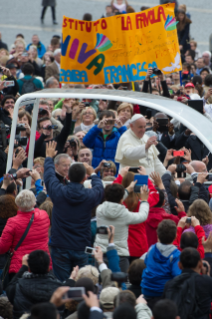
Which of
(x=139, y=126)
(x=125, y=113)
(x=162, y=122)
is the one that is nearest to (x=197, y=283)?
(x=139, y=126)

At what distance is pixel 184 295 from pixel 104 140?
402 cm

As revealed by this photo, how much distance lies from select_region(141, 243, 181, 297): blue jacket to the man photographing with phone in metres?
3.30

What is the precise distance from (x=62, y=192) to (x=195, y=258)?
5.28 feet

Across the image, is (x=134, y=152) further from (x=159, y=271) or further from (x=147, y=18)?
(x=147, y=18)

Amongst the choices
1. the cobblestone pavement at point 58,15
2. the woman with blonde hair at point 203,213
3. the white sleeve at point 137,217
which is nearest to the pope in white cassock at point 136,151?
the white sleeve at point 137,217

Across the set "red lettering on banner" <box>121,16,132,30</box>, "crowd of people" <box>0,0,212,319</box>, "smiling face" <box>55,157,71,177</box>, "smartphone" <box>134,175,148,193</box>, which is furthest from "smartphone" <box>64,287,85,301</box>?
"red lettering on banner" <box>121,16,132,30</box>

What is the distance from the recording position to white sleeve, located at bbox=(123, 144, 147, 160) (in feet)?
20.8

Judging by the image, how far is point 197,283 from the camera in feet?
13.6

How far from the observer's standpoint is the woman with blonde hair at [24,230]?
524cm

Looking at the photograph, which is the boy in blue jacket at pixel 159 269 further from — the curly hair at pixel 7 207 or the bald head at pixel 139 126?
the bald head at pixel 139 126

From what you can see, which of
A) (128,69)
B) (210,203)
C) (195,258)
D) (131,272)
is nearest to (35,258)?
(131,272)

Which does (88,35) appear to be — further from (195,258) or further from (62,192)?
(195,258)

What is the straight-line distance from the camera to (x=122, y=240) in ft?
17.5

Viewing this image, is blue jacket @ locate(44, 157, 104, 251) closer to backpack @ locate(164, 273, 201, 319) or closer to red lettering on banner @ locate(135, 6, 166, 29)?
backpack @ locate(164, 273, 201, 319)
